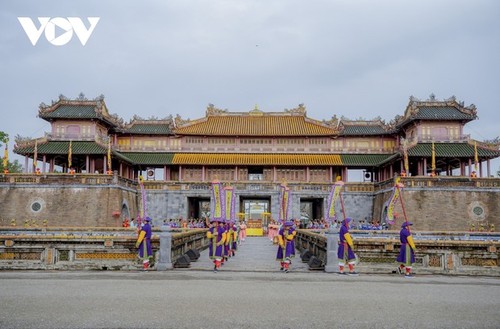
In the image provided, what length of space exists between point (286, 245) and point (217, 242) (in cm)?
240

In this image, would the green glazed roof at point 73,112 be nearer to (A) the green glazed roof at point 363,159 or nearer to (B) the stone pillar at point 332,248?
(A) the green glazed roof at point 363,159

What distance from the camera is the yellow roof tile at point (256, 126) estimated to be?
47156 millimetres

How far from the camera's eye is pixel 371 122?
48281mm

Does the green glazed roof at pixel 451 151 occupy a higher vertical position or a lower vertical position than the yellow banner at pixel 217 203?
higher

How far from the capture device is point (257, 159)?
150 feet

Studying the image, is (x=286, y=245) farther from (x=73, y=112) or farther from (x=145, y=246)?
(x=73, y=112)

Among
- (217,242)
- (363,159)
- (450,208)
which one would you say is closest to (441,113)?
(363,159)

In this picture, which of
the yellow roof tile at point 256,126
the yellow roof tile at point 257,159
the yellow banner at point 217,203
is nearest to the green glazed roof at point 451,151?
the yellow roof tile at point 257,159

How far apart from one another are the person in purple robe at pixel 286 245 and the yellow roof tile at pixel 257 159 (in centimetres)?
2883

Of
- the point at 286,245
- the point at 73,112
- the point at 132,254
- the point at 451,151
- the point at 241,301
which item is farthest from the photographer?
the point at 73,112

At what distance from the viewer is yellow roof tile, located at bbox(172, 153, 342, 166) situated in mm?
44781

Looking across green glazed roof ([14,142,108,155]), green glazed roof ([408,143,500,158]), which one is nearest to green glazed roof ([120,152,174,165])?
green glazed roof ([14,142,108,155])

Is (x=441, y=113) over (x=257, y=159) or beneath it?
over

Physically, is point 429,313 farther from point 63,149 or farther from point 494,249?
point 63,149
